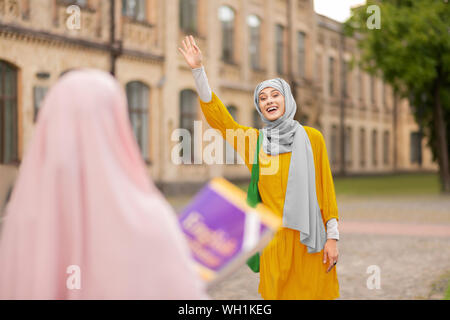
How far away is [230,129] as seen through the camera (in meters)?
3.79

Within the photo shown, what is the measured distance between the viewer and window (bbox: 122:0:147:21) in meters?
21.2

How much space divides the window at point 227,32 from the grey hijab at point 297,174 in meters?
22.8

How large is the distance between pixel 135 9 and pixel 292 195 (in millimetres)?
19286

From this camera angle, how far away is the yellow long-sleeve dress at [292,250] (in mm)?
3668

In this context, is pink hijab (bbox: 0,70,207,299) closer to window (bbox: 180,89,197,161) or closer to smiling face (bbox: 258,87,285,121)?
smiling face (bbox: 258,87,285,121)

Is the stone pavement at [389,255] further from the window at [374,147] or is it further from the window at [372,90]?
the window at [372,90]

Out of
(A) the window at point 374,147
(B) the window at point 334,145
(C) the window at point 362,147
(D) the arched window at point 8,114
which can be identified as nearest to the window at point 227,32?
(D) the arched window at point 8,114

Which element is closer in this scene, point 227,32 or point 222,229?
point 222,229

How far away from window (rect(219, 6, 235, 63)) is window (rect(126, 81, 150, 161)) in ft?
18.6

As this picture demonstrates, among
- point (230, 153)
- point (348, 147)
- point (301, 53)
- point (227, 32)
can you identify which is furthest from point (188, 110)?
point (348, 147)

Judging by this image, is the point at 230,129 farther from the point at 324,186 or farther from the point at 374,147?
the point at 374,147

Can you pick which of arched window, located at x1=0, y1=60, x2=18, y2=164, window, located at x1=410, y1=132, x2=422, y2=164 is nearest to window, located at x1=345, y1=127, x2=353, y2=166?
window, located at x1=410, y1=132, x2=422, y2=164
